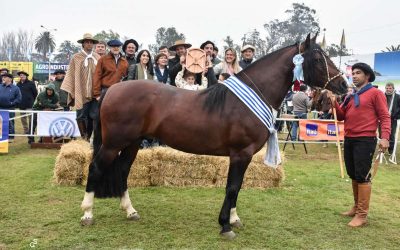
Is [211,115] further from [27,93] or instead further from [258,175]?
[27,93]

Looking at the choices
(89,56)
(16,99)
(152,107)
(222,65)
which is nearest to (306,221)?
(152,107)

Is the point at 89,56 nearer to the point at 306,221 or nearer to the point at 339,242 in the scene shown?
the point at 306,221

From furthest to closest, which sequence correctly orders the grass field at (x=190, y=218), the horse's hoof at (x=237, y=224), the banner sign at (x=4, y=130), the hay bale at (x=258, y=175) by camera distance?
1. the banner sign at (x=4, y=130)
2. the hay bale at (x=258, y=175)
3. the horse's hoof at (x=237, y=224)
4. the grass field at (x=190, y=218)

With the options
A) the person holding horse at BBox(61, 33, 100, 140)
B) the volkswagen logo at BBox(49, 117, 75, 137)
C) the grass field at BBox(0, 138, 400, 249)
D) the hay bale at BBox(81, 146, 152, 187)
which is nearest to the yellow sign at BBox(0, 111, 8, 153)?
the volkswagen logo at BBox(49, 117, 75, 137)

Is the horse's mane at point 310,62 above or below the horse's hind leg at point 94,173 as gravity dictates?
above

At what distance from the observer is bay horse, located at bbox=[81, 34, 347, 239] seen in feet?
14.4

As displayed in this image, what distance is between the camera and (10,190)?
237 inches

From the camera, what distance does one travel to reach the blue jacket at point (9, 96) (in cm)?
1089

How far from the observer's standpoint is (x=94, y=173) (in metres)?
4.68

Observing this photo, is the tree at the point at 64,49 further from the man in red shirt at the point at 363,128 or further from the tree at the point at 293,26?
the man in red shirt at the point at 363,128

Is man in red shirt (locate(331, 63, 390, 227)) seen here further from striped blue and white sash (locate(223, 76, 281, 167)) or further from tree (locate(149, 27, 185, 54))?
tree (locate(149, 27, 185, 54))

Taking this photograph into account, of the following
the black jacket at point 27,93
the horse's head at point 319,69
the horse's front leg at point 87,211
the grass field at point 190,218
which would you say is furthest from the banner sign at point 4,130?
the horse's head at point 319,69

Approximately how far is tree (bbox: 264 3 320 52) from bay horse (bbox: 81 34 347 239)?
70.0 meters

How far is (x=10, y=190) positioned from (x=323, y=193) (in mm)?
5415
